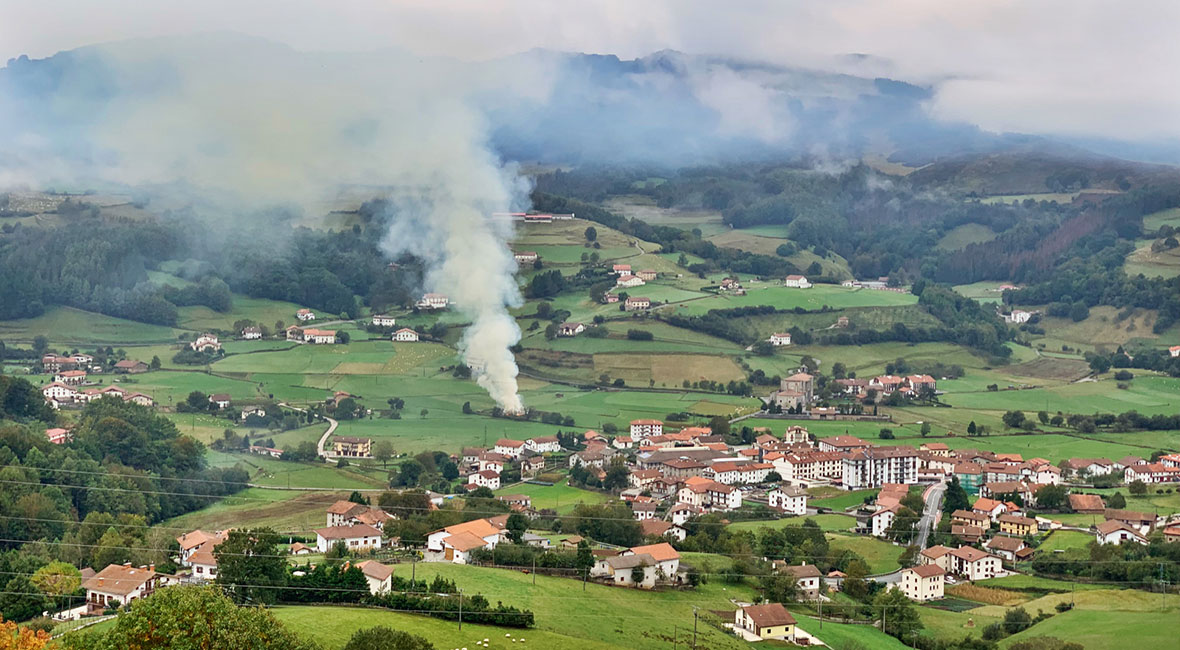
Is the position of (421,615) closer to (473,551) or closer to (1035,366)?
(473,551)

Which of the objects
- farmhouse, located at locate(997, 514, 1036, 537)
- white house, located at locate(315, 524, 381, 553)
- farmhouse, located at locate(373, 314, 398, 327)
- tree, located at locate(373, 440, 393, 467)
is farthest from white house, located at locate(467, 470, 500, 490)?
farmhouse, located at locate(373, 314, 398, 327)

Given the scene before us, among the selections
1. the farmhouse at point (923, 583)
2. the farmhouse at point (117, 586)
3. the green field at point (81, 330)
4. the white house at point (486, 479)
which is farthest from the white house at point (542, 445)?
the farmhouse at point (117, 586)

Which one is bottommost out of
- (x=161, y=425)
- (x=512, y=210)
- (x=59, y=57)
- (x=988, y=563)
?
(x=988, y=563)

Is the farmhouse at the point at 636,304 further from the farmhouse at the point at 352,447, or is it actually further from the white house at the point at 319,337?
the farmhouse at the point at 352,447

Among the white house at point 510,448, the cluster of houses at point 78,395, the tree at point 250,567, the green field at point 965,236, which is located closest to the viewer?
the tree at point 250,567

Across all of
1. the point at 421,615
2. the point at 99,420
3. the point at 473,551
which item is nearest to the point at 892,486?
the point at 473,551

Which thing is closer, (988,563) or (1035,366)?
(988,563)

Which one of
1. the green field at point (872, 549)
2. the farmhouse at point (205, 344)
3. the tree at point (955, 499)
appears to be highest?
the farmhouse at point (205, 344)
